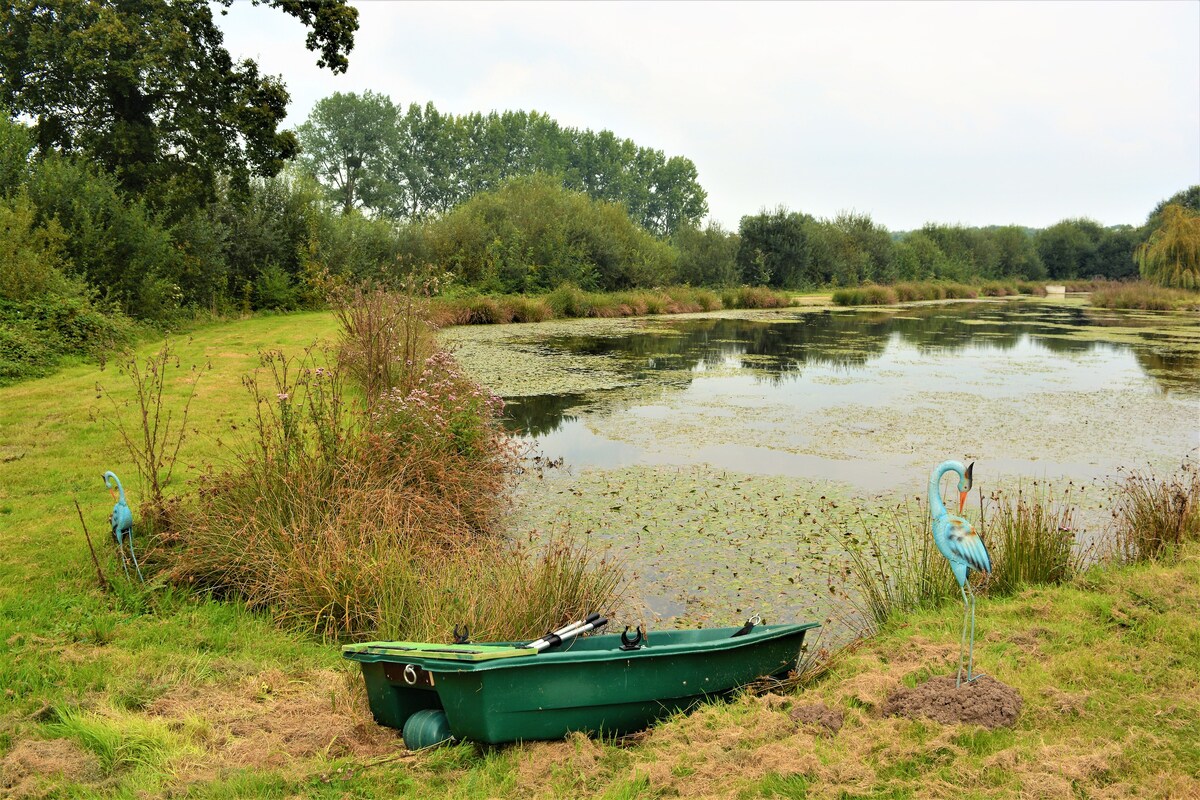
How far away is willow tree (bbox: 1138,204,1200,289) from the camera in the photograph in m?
39.1

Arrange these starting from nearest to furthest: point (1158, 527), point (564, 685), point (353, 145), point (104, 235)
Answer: point (564, 685) < point (1158, 527) < point (104, 235) < point (353, 145)

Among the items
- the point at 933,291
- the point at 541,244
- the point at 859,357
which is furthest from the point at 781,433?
the point at 933,291

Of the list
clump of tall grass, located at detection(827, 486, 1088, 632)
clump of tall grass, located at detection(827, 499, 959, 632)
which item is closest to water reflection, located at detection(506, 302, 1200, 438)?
clump of tall grass, located at detection(827, 499, 959, 632)

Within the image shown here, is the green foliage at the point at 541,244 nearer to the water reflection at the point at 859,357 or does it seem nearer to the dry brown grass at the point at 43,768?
the water reflection at the point at 859,357

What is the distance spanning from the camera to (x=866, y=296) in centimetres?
4344

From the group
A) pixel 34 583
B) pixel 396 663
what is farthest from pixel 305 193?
pixel 396 663

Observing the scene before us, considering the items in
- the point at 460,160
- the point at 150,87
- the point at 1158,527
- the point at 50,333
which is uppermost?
the point at 460,160

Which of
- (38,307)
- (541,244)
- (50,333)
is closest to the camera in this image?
(50,333)

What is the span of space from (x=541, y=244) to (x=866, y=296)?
790 inches

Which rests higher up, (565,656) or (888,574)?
(565,656)

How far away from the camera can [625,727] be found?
13.0ft

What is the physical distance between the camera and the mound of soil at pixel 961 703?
3.64 meters

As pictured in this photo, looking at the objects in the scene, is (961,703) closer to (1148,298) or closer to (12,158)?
(12,158)

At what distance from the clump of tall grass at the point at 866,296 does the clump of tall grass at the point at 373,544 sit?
124ft
